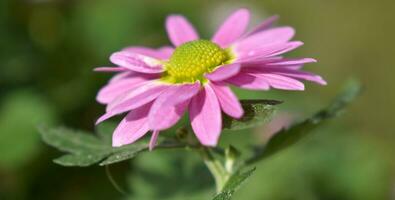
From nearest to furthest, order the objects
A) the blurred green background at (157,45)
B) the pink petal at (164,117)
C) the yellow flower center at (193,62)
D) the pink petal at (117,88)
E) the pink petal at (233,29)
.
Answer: the pink petal at (164,117)
the yellow flower center at (193,62)
the pink petal at (117,88)
the pink petal at (233,29)
the blurred green background at (157,45)

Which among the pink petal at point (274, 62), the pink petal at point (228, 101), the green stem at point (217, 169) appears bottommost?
the green stem at point (217, 169)

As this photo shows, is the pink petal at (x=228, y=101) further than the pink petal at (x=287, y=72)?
No

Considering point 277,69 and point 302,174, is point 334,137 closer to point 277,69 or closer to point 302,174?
point 302,174

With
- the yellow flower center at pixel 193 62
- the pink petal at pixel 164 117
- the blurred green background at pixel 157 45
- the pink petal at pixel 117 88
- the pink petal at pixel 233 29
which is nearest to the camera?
the pink petal at pixel 164 117

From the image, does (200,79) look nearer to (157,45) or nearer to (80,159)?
(80,159)

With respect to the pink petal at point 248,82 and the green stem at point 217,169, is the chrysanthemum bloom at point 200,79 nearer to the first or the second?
the pink petal at point 248,82

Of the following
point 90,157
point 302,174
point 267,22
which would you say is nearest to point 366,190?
point 302,174

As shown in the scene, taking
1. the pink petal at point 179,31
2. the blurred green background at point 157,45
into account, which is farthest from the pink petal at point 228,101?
the blurred green background at point 157,45

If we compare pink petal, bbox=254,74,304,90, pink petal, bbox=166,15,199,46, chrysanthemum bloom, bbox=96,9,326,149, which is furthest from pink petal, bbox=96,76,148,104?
pink petal, bbox=254,74,304,90

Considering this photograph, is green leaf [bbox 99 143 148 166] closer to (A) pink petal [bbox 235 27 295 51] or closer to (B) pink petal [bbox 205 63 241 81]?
(B) pink petal [bbox 205 63 241 81]

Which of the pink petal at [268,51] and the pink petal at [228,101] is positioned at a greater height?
the pink petal at [268,51]
